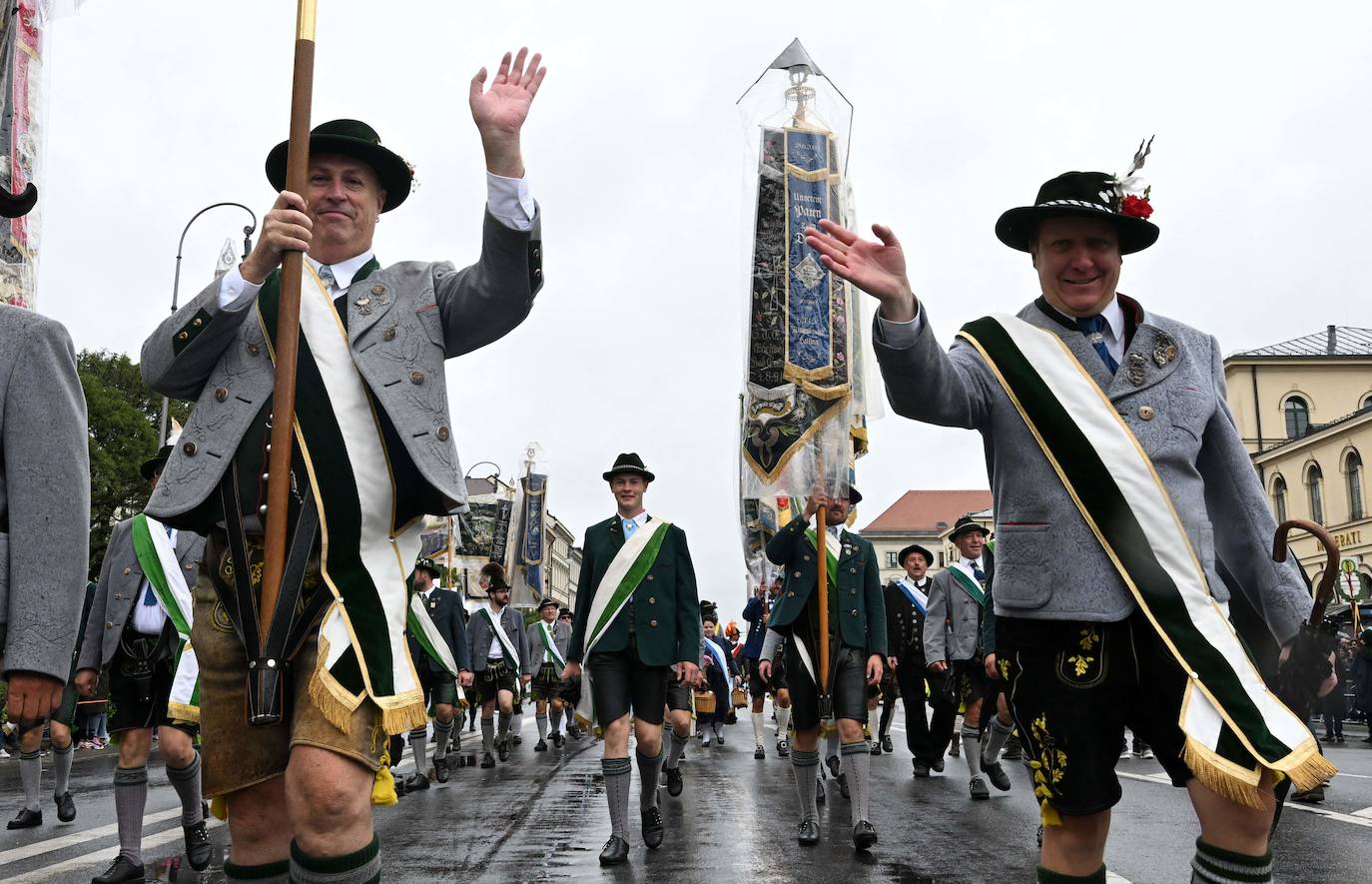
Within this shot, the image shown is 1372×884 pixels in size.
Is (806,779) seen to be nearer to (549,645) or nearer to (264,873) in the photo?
(264,873)

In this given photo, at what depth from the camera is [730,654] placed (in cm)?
3200

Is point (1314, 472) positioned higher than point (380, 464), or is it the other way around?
point (1314, 472)

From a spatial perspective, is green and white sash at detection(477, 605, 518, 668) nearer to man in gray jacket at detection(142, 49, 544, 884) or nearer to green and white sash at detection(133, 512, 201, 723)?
green and white sash at detection(133, 512, 201, 723)

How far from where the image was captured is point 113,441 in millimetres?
40094

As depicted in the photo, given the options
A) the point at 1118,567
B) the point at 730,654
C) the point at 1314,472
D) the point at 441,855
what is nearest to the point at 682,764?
the point at 441,855

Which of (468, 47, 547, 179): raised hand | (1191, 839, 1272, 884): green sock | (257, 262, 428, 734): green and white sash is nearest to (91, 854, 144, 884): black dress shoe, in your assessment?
(257, 262, 428, 734): green and white sash

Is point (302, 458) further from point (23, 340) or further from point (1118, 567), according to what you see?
point (1118, 567)

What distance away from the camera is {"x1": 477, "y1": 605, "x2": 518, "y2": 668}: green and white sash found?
16625 millimetres

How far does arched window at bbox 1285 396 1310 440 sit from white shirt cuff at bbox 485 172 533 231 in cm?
6421

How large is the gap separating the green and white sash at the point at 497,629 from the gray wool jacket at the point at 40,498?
1362 centimetres

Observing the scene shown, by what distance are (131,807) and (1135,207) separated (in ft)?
17.7

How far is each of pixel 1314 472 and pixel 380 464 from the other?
55.0 metres

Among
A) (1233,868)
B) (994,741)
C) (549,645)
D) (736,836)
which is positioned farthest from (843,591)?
(549,645)

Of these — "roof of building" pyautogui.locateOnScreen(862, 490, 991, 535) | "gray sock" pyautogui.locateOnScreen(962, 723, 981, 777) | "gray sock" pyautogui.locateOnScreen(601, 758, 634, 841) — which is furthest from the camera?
"roof of building" pyautogui.locateOnScreen(862, 490, 991, 535)
